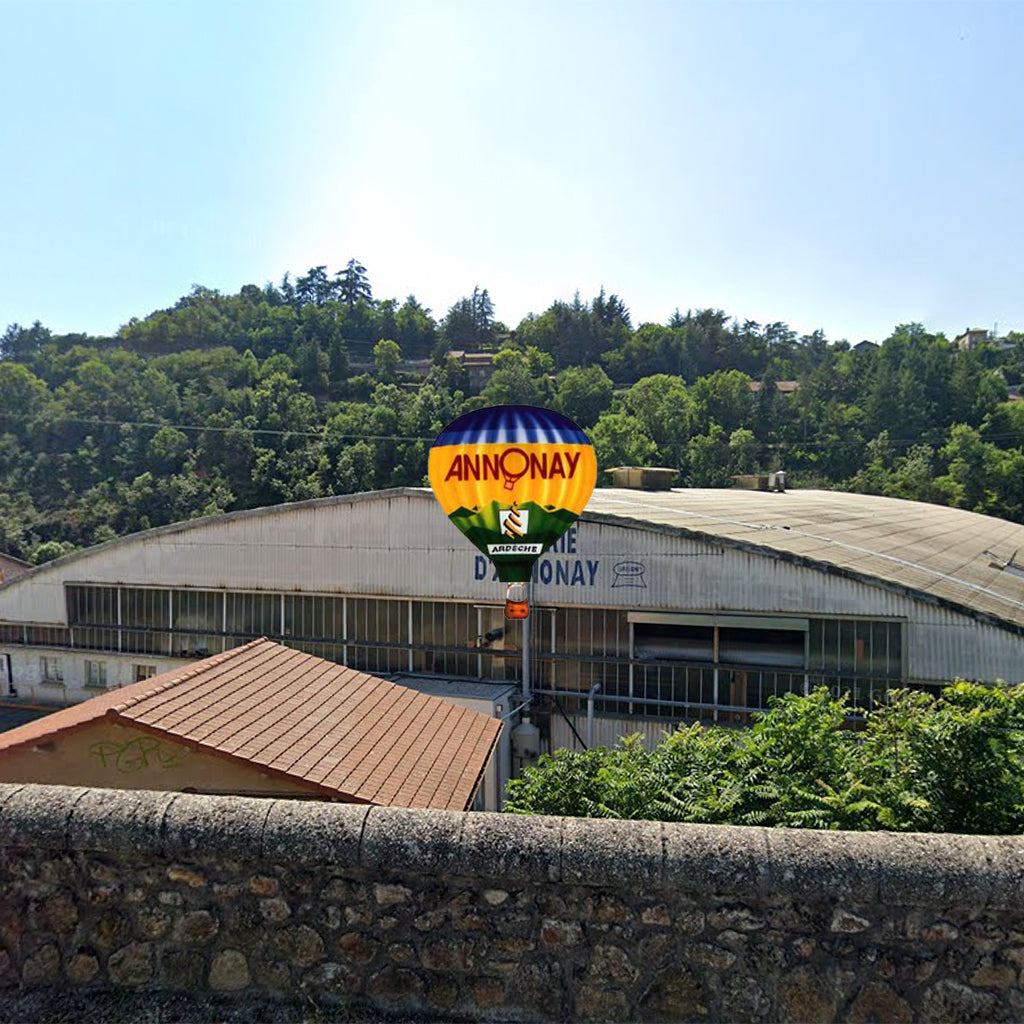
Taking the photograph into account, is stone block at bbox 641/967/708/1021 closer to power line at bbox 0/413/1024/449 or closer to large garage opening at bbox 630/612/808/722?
large garage opening at bbox 630/612/808/722

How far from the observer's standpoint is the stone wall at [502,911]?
3197mm

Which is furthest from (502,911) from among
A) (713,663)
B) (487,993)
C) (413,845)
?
(713,663)

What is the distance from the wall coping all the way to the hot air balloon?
720cm

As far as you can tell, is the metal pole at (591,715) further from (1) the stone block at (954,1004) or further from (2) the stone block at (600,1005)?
(1) the stone block at (954,1004)

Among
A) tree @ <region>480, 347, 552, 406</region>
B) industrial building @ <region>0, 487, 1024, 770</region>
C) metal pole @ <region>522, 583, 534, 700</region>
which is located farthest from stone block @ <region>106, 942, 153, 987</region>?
tree @ <region>480, 347, 552, 406</region>

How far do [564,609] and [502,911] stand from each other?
11438 mm

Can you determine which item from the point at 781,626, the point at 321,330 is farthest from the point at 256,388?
the point at 781,626

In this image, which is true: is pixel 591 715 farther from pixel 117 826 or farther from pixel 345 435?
pixel 345 435

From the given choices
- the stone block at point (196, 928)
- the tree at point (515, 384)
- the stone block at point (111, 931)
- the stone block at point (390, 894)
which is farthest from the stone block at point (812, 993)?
the tree at point (515, 384)

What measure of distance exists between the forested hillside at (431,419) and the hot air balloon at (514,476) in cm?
5976

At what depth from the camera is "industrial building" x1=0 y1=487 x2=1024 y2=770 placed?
12785 mm

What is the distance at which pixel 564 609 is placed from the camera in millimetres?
14805

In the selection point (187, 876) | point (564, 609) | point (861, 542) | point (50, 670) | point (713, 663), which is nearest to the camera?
point (187, 876)

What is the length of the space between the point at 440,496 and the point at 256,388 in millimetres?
98662
